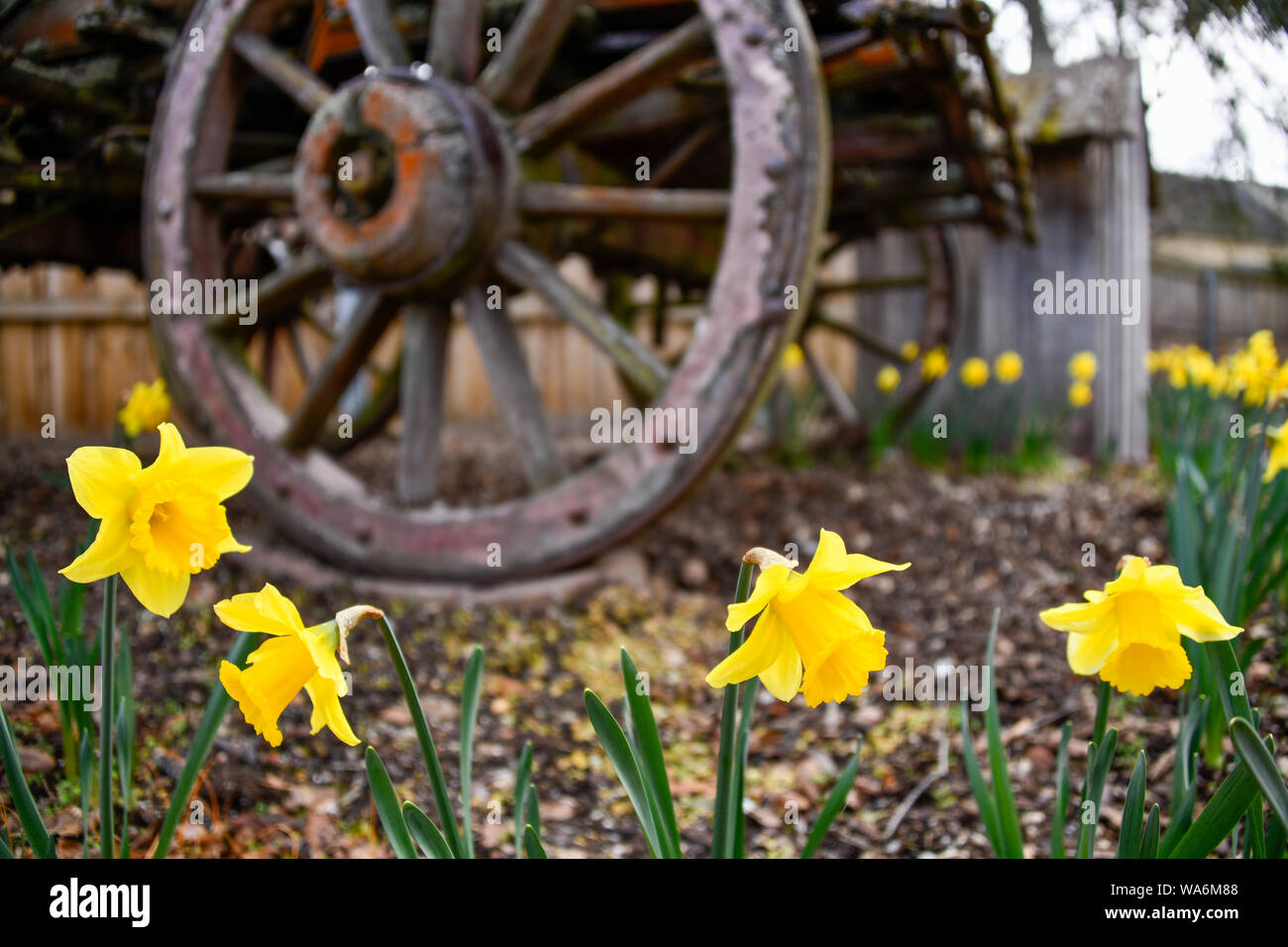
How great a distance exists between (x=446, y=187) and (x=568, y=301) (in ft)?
1.15

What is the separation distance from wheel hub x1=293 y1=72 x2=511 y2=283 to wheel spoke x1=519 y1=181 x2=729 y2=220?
71 mm

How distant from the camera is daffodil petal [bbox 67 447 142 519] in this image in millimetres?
688

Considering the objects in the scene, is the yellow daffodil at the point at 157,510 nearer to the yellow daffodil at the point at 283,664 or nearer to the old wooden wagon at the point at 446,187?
the yellow daffodil at the point at 283,664

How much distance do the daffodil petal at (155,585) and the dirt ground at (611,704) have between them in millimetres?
542

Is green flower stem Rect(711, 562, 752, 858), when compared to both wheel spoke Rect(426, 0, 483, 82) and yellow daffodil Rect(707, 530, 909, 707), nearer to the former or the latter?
yellow daffodil Rect(707, 530, 909, 707)

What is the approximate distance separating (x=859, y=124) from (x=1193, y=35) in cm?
123

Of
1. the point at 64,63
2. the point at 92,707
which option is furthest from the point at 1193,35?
the point at 64,63

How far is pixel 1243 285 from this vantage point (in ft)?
30.7

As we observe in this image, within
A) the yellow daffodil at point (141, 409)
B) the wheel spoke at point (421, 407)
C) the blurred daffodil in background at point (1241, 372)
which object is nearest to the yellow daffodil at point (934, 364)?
the blurred daffodil in background at point (1241, 372)

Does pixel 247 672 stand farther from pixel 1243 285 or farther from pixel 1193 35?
pixel 1243 285

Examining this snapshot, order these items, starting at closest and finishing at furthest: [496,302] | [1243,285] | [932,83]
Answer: [496,302]
[932,83]
[1243,285]

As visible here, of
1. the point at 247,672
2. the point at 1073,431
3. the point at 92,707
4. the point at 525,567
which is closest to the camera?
the point at 247,672

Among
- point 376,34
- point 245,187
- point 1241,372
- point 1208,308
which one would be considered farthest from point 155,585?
point 1208,308

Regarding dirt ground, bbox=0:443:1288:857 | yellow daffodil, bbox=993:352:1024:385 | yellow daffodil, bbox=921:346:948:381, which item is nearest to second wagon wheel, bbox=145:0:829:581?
dirt ground, bbox=0:443:1288:857
